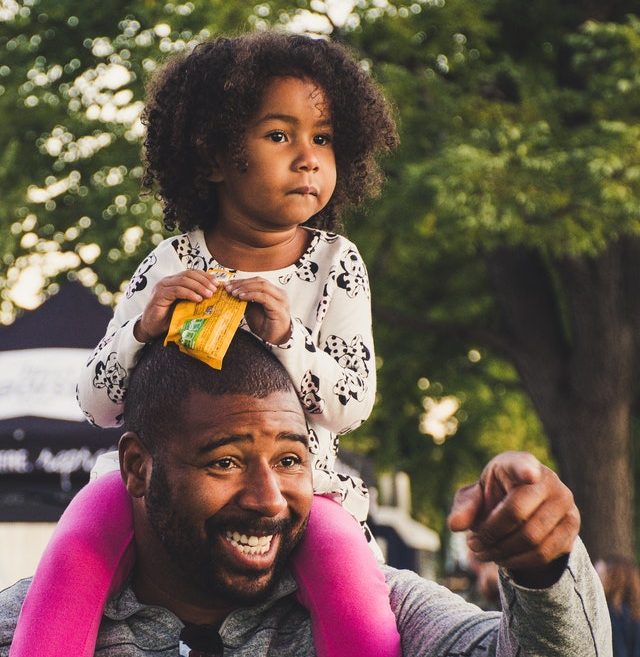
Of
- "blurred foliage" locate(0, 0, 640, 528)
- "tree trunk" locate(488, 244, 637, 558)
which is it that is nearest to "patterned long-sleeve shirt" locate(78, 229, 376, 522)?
"blurred foliage" locate(0, 0, 640, 528)

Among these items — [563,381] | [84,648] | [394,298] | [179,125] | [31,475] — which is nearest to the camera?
[84,648]

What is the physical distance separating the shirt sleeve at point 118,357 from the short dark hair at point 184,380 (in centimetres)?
7

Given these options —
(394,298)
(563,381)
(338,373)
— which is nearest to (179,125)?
(338,373)

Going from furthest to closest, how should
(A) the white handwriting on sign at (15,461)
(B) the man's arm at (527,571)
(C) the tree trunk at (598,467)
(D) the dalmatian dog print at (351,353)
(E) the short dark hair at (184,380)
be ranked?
(C) the tree trunk at (598,467) < (A) the white handwriting on sign at (15,461) < (D) the dalmatian dog print at (351,353) < (E) the short dark hair at (184,380) < (B) the man's arm at (527,571)

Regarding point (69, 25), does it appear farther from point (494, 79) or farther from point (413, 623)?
point (413, 623)

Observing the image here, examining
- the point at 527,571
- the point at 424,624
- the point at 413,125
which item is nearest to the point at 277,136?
the point at 424,624

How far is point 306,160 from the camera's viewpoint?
2.87 m

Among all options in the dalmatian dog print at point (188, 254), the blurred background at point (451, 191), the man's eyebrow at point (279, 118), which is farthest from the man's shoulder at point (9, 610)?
the blurred background at point (451, 191)

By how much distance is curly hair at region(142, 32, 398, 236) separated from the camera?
2932 millimetres

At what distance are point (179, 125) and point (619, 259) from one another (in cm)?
1123

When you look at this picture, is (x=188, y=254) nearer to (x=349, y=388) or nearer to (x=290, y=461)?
(x=349, y=388)

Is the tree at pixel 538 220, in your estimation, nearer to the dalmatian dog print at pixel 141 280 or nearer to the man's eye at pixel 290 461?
the dalmatian dog print at pixel 141 280

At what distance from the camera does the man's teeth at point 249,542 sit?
2.37m

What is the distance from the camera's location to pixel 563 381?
44.6 feet
